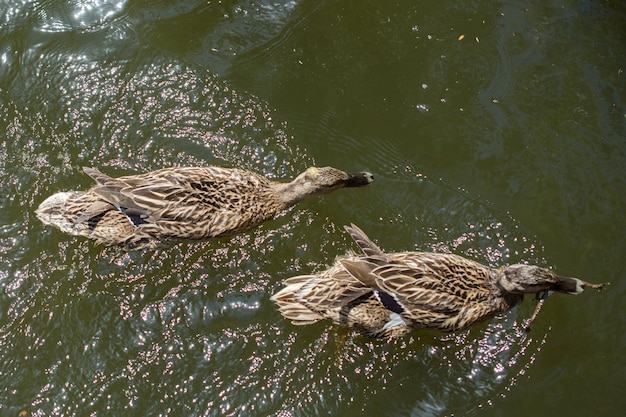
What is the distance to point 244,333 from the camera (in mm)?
5180

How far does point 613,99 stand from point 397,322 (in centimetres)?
337

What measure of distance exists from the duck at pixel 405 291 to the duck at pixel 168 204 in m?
0.69

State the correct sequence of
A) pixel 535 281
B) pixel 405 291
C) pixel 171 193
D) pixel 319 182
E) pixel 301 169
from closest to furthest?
pixel 405 291 → pixel 535 281 → pixel 171 193 → pixel 319 182 → pixel 301 169

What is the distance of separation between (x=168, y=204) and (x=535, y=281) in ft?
9.88

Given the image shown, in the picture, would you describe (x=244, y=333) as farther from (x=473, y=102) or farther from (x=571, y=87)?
(x=571, y=87)

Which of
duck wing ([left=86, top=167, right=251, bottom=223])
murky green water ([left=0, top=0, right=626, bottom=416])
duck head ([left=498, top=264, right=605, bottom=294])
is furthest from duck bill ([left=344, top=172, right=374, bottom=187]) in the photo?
duck head ([left=498, top=264, right=605, bottom=294])

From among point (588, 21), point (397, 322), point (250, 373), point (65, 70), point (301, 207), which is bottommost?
point (250, 373)

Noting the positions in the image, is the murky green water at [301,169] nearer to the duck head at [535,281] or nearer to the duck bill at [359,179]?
the duck bill at [359,179]

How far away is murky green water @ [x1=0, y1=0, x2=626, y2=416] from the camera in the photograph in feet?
16.6

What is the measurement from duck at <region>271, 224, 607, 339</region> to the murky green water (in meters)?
0.36

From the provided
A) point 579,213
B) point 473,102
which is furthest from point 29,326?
point 579,213

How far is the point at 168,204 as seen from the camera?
16.1 feet

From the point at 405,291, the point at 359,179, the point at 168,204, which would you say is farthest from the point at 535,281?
the point at 168,204

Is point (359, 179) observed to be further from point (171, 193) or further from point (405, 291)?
point (171, 193)
